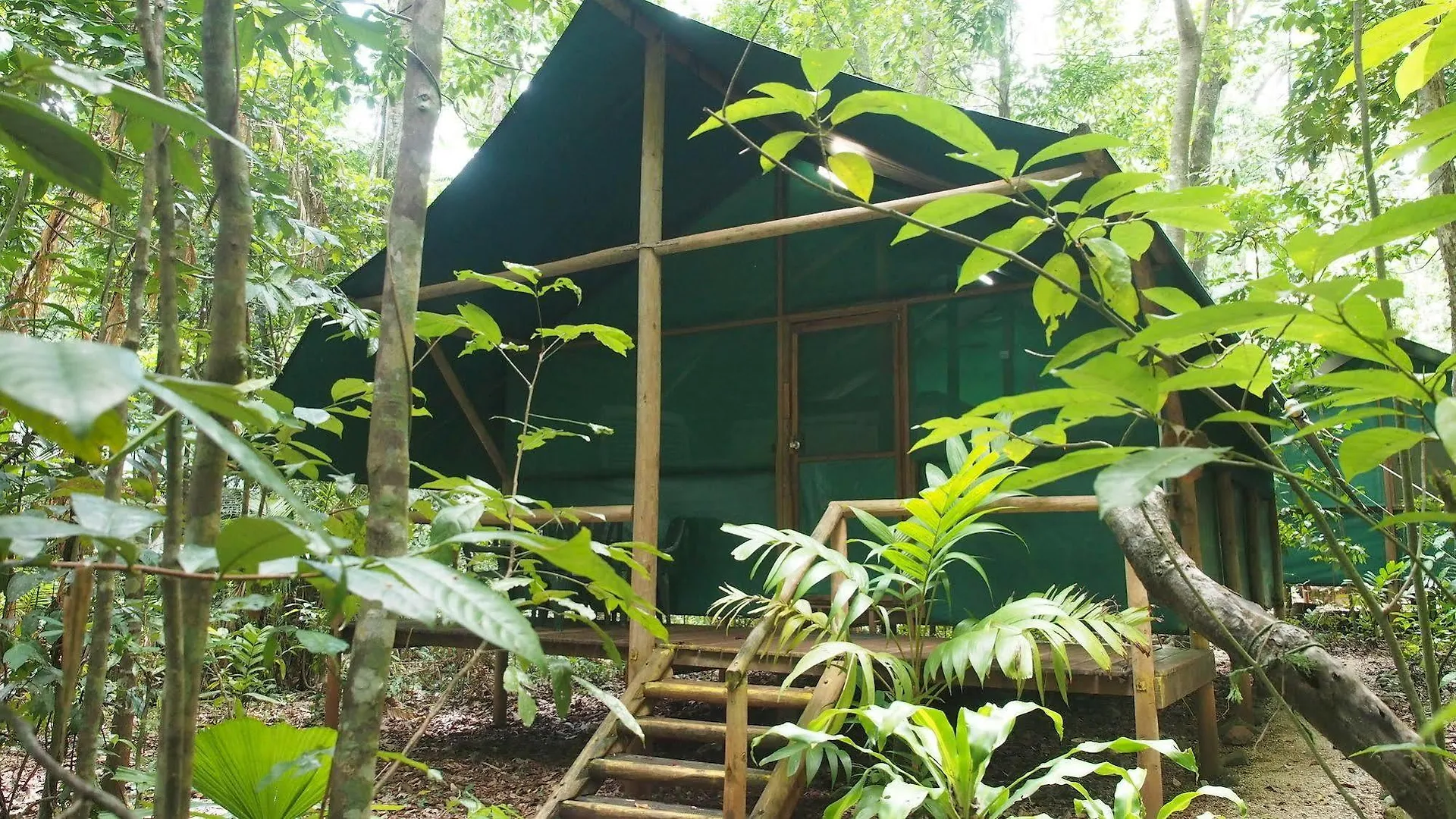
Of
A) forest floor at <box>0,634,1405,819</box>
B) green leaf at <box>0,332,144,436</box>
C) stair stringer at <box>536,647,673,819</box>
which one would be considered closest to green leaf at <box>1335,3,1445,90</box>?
green leaf at <box>0,332,144,436</box>

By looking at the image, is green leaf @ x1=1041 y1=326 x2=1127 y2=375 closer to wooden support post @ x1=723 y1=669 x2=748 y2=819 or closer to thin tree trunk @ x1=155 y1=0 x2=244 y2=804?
thin tree trunk @ x1=155 y1=0 x2=244 y2=804

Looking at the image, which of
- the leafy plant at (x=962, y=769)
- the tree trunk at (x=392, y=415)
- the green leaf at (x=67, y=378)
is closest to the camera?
the green leaf at (x=67, y=378)

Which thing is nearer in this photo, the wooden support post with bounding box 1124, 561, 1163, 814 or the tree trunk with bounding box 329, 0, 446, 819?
the tree trunk with bounding box 329, 0, 446, 819

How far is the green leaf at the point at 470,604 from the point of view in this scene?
555 millimetres

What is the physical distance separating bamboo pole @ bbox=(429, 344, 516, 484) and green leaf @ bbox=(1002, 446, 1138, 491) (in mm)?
5917

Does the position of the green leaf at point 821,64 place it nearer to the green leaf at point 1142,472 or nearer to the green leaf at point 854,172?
the green leaf at point 854,172

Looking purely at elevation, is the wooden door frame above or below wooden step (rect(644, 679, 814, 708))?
above

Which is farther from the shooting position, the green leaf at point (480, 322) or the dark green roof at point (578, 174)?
the dark green roof at point (578, 174)

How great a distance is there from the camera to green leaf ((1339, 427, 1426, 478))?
1.92ft

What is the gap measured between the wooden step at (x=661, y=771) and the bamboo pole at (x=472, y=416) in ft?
9.52

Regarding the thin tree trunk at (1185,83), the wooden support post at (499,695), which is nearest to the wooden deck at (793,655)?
the wooden support post at (499,695)

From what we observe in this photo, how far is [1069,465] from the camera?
623mm

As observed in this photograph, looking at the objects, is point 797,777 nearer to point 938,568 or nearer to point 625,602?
point 938,568

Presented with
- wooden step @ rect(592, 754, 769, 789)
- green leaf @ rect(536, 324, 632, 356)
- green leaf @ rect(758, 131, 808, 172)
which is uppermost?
green leaf @ rect(536, 324, 632, 356)
